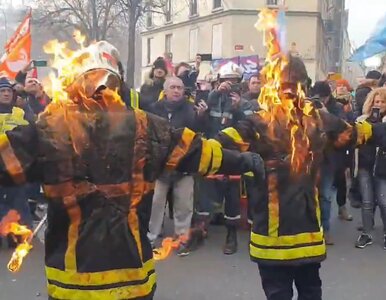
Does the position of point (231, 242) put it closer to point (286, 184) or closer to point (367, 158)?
point (367, 158)

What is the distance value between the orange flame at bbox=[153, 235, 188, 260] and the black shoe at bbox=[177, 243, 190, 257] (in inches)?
2.5

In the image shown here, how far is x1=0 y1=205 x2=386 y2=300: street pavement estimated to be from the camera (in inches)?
198

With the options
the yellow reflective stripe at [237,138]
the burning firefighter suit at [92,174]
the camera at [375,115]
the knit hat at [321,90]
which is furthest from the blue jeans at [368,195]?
the burning firefighter suit at [92,174]

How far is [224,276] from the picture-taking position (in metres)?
5.45

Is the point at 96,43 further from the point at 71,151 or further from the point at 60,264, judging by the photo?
the point at 60,264

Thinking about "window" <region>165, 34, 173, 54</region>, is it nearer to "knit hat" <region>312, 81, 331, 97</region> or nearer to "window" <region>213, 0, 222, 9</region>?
"window" <region>213, 0, 222, 9</region>

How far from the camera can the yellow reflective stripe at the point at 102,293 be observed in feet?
8.73

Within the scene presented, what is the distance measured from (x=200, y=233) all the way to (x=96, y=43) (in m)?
4.06

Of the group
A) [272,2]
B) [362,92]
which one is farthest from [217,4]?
[362,92]

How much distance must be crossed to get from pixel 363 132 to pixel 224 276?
79.9 inches

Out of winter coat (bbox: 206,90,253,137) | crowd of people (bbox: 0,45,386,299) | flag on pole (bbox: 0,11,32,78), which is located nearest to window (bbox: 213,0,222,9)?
flag on pole (bbox: 0,11,32,78)

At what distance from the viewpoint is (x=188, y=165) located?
9.39 feet

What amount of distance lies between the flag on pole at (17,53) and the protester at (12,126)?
99.6 inches

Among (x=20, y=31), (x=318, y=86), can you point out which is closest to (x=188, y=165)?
(x=318, y=86)
